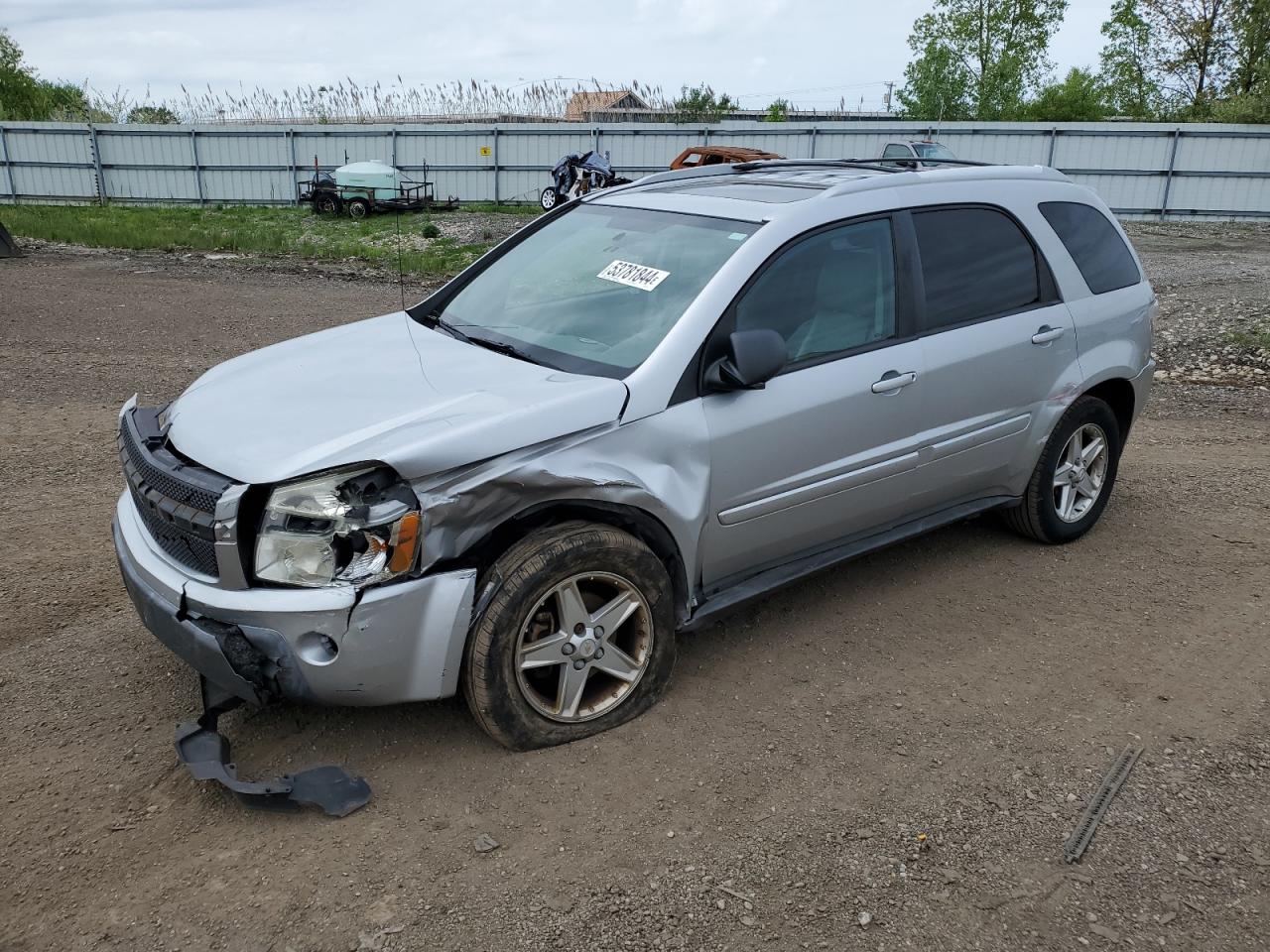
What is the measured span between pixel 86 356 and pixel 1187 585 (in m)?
8.54

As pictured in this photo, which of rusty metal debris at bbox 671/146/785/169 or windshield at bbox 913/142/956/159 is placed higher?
windshield at bbox 913/142/956/159

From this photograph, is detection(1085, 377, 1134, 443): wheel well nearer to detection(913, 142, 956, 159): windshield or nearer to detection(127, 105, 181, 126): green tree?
detection(913, 142, 956, 159): windshield

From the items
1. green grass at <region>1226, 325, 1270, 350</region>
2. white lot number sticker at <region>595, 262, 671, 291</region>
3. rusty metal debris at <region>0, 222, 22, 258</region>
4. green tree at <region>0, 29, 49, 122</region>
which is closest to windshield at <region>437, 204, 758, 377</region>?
white lot number sticker at <region>595, 262, 671, 291</region>

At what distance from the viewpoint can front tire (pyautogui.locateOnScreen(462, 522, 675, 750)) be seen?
10.3 feet

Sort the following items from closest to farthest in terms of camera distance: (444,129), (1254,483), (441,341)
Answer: (441,341) → (1254,483) → (444,129)

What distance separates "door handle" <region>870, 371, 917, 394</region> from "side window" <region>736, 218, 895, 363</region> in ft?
0.51

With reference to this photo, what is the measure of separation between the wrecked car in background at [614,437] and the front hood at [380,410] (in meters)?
0.01

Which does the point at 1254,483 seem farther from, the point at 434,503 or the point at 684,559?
the point at 434,503

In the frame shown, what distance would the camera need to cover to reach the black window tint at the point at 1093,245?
484 centimetres

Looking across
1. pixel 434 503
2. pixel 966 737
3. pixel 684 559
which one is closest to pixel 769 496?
pixel 684 559

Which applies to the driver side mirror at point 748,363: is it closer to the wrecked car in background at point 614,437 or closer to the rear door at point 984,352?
the wrecked car in background at point 614,437

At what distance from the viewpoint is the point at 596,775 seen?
327 centimetres

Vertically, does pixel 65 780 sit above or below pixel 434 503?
below

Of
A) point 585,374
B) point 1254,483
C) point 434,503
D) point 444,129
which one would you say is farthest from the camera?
point 444,129
